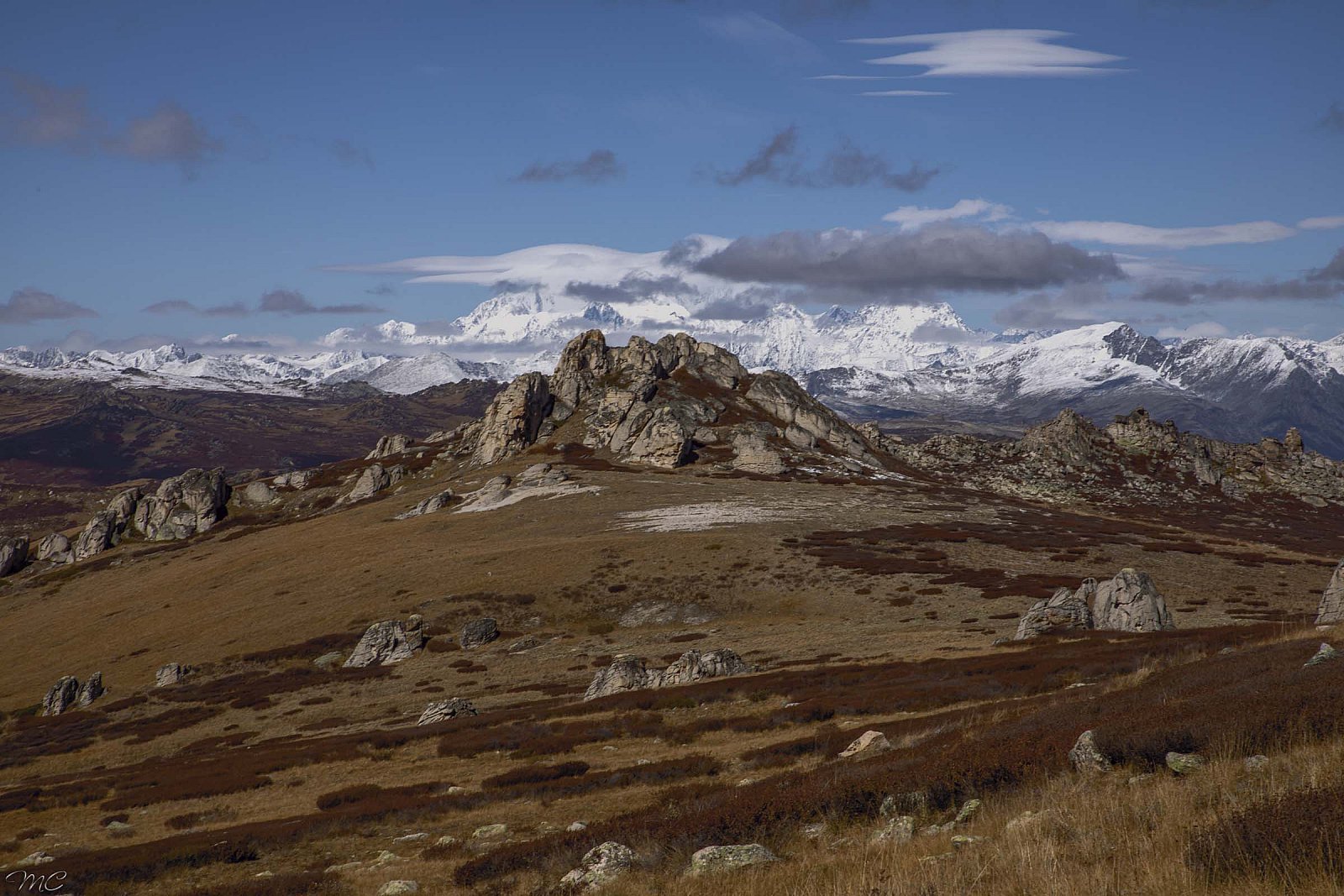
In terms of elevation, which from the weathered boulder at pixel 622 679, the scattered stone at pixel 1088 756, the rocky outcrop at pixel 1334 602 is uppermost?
the scattered stone at pixel 1088 756

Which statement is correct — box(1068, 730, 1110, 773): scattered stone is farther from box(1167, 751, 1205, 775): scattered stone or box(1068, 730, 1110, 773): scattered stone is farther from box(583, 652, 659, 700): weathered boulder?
box(583, 652, 659, 700): weathered boulder

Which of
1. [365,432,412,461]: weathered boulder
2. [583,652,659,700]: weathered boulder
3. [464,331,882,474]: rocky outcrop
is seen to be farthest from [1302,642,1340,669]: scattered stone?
[365,432,412,461]: weathered boulder

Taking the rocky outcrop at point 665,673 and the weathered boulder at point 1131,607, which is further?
the rocky outcrop at point 665,673

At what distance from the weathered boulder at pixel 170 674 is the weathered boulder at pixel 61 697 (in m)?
5.88

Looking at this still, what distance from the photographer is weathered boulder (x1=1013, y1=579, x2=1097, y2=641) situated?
161 ft

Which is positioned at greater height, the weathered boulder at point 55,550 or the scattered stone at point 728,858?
the scattered stone at point 728,858

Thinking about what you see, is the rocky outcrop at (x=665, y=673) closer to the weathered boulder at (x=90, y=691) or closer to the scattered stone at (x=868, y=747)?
the scattered stone at (x=868, y=747)

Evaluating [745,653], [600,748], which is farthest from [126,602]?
[600,748]

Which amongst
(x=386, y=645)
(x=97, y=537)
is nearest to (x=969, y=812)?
(x=386, y=645)

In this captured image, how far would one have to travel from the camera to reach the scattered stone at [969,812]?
45.8ft

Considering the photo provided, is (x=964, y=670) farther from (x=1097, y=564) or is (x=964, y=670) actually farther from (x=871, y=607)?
(x=1097, y=564)

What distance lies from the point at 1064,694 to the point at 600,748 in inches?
671

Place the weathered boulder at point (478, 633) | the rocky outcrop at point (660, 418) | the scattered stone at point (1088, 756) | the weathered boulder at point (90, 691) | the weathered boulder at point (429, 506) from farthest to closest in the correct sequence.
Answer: the rocky outcrop at point (660, 418), the weathered boulder at point (429, 506), the weathered boulder at point (478, 633), the weathered boulder at point (90, 691), the scattered stone at point (1088, 756)

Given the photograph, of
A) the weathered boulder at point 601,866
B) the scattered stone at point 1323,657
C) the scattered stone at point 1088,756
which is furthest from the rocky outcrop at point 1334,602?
the weathered boulder at point 601,866
